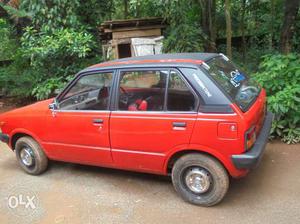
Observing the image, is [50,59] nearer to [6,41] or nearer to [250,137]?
[6,41]

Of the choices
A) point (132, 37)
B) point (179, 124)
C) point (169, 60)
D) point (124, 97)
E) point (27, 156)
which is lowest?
point (27, 156)

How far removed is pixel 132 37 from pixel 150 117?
16.3 feet

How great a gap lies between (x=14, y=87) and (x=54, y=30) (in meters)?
2.19

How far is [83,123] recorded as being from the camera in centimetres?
432

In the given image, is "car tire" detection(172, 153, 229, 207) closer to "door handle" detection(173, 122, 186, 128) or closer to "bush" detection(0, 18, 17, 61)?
"door handle" detection(173, 122, 186, 128)

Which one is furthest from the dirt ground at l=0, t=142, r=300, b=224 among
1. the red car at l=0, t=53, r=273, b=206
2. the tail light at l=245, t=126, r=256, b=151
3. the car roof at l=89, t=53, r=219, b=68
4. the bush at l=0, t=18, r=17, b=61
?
the bush at l=0, t=18, r=17, b=61

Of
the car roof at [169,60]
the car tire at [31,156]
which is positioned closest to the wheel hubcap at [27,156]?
the car tire at [31,156]

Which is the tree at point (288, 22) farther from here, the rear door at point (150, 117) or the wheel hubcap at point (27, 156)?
the wheel hubcap at point (27, 156)

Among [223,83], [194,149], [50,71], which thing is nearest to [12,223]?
[194,149]

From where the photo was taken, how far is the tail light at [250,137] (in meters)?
3.49

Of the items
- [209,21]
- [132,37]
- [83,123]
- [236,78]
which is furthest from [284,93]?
[132,37]

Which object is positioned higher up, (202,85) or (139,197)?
(202,85)

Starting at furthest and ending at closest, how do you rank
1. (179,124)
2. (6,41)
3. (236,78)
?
(6,41), (236,78), (179,124)

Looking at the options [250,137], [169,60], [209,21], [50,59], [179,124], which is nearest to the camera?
[250,137]
